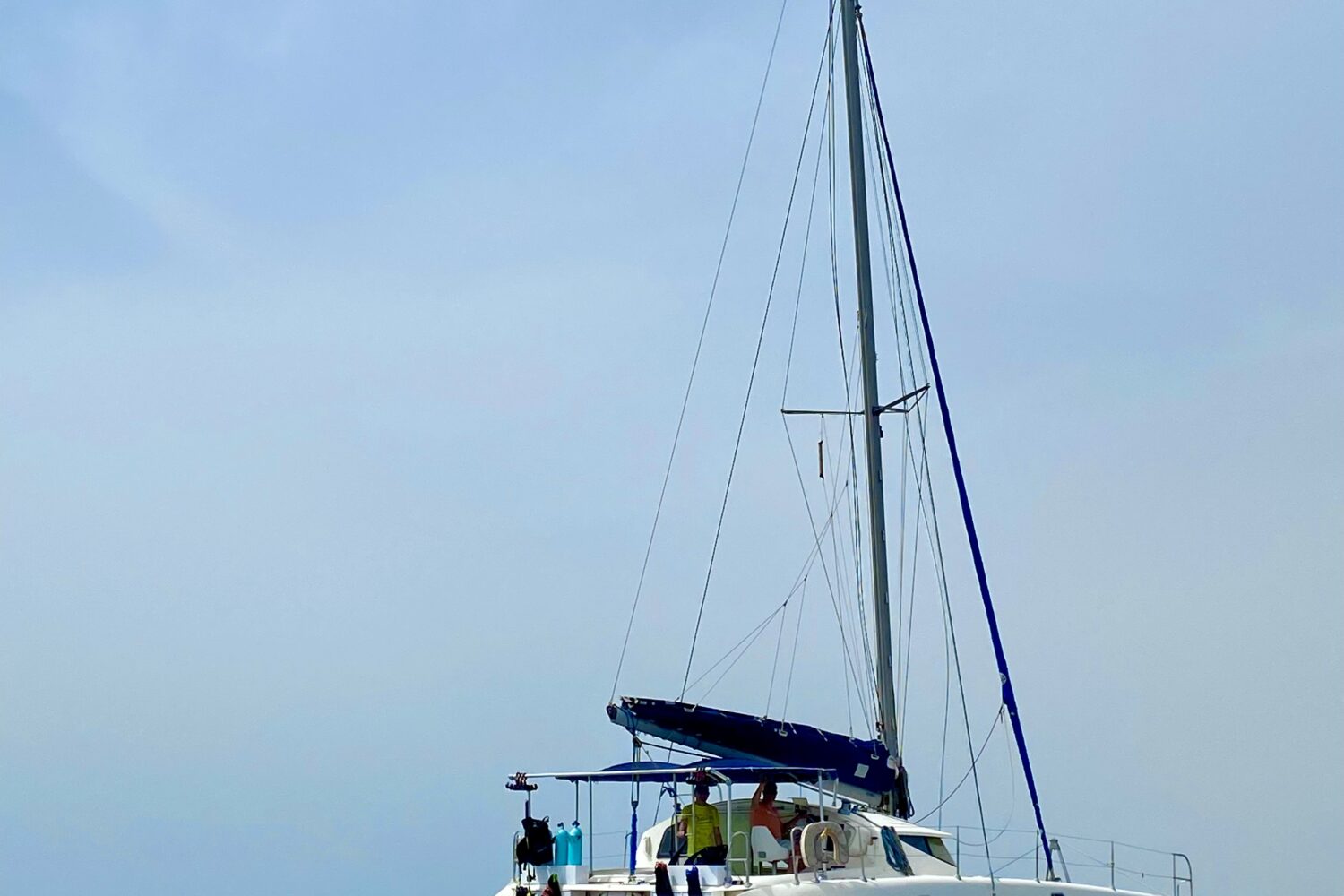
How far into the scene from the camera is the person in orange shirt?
2447cm

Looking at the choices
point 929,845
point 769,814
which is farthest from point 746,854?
point 929,845

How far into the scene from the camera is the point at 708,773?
2327 cm

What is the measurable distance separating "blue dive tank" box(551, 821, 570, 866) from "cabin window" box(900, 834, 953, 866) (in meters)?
4.18

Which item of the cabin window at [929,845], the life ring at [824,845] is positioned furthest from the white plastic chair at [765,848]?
the cabin window at [929,845]

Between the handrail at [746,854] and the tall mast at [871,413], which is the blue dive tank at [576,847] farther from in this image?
the tall mast at [871,413]

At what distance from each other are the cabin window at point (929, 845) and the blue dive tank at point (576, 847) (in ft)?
13.1

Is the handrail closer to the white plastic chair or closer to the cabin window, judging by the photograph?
the white plastic chair

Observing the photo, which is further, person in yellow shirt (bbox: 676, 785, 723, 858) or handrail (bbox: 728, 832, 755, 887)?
person in yellow shirt (bbox: 676, 785, 723, 858)

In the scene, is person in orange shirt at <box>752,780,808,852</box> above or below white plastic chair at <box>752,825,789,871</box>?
above

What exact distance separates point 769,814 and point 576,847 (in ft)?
7.68

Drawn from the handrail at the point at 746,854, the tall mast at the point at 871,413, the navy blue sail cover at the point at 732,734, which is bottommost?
the handrail at the point at 746,854

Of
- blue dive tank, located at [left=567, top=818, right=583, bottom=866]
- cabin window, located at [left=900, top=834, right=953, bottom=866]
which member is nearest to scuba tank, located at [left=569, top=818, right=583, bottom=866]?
blue dive tank, located at [left=567, top=818, right=583, bottom=866]

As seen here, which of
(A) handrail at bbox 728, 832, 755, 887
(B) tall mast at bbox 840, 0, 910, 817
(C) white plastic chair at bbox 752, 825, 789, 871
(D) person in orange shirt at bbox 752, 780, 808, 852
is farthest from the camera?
(B) tall mast at bbox 840, 0, 910, 817

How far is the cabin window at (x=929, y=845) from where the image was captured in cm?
2530
